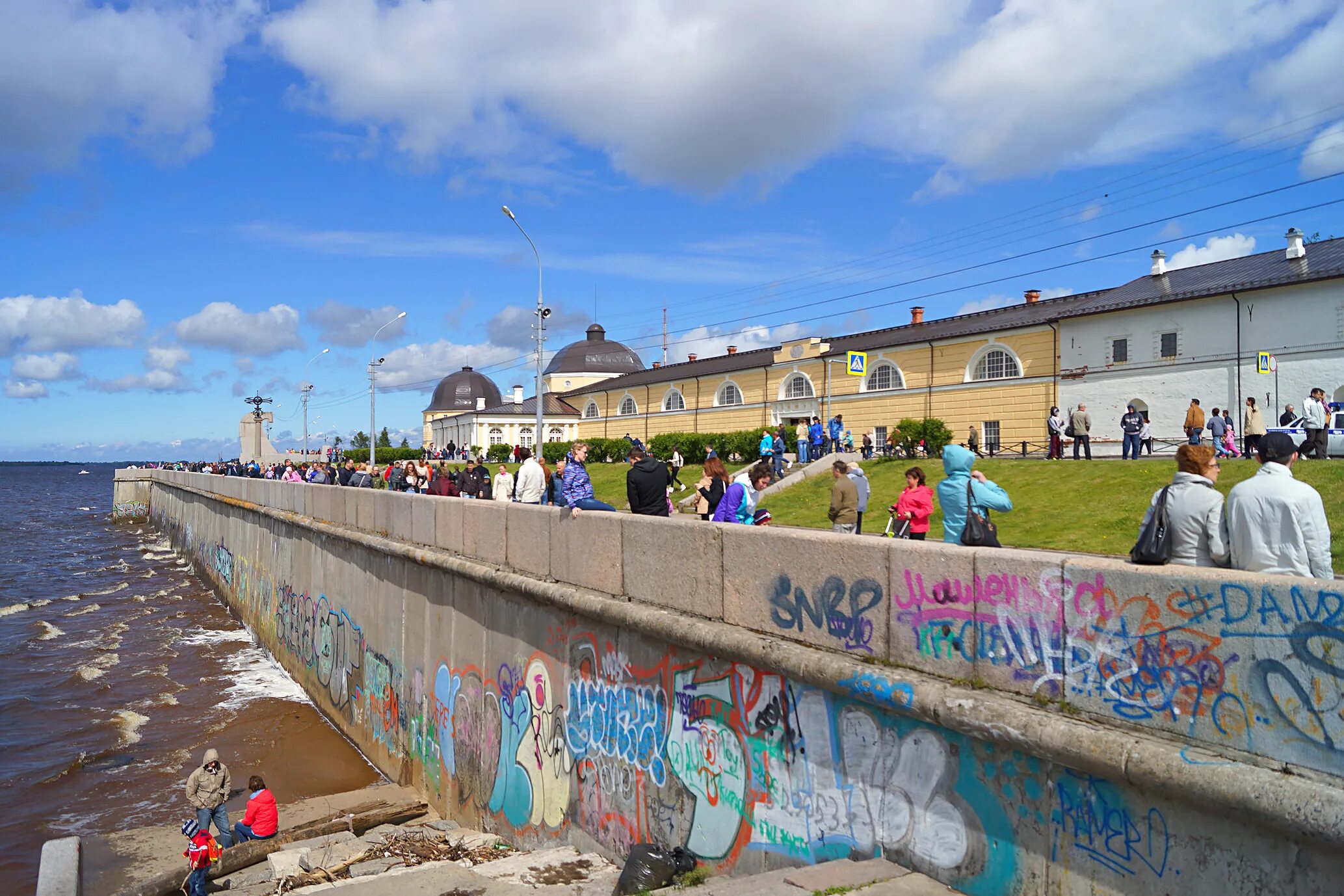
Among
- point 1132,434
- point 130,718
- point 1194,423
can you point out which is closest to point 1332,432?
point 1194,423

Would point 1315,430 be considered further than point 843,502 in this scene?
Yes

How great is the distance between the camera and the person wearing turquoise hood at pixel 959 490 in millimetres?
6539

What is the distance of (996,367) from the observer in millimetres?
37656

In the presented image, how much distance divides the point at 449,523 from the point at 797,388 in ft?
120

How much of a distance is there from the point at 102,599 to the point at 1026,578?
36878 millimetres

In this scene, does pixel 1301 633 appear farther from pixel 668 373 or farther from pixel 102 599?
pixel 668 373

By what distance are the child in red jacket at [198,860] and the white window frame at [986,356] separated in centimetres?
3385

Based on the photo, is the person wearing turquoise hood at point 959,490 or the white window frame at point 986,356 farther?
the white window frame at point 986,356

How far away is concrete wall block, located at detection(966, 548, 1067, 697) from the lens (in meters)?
4.29

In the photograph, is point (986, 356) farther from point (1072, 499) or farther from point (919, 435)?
point (1072, 499)

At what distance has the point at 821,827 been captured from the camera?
536cm

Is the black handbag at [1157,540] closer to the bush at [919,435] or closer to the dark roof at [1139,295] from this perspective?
the bush at [919,435]

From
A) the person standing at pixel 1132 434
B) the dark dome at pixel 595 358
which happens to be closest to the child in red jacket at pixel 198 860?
the person standing at pixel 1132 434

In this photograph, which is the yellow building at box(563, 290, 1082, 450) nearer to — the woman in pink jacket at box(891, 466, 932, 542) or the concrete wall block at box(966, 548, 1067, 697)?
the woman in pink jacket at box(891, 466, 932, 542)
